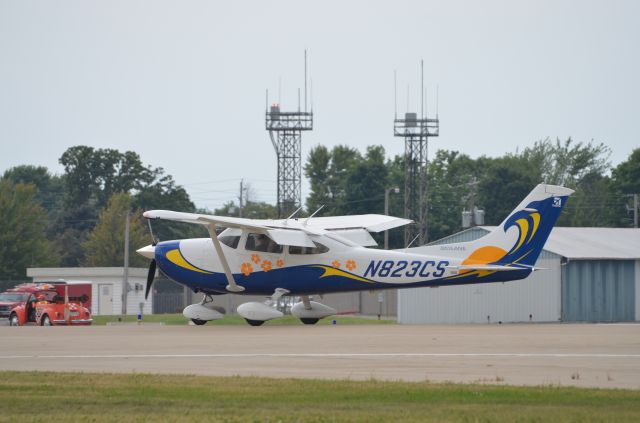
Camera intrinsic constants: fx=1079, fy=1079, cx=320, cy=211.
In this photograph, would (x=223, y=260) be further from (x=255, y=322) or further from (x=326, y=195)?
(x=326, y=195)

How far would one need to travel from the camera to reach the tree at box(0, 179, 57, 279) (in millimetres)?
77750

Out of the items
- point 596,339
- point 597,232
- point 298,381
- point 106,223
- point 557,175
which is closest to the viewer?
point 298,381

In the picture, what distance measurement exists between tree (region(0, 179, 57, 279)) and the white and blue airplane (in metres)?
53.0

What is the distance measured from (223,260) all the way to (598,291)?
19505 mm

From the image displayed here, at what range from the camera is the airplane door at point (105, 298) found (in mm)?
60594

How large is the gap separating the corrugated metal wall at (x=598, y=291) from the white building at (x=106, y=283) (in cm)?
2791

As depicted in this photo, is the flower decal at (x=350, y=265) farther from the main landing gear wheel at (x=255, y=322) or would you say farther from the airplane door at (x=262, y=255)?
the main landing gear wheel at (x=255, y=322)

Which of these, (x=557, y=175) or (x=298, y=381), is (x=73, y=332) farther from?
(x=557, y=175)

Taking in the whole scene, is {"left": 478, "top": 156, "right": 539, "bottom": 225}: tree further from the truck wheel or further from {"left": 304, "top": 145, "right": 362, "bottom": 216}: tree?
the truck wheel

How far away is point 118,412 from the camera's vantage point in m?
12.0

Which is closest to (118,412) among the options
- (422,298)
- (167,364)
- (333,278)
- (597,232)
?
(167,364)

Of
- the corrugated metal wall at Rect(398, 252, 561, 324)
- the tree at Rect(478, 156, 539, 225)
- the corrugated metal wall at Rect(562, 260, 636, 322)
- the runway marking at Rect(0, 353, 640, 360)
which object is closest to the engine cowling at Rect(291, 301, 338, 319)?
the runway marking at Rect(0, 353, 640, 360)

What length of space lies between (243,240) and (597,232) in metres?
23.6

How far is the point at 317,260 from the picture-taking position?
25922 millimetres
